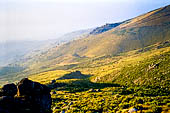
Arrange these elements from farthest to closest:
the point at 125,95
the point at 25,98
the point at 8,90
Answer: the point at 125,95 < the point at 8,90 < the point at 25,98

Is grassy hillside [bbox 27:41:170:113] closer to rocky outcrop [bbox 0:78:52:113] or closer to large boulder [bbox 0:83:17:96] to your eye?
rocky outcrop [bbox 0:78:52:113]

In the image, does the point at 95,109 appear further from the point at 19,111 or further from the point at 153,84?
the point at 153,84

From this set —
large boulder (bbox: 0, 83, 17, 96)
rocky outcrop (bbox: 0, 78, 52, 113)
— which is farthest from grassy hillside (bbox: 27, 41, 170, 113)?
large boulder (bbox: 0, 83, 17, 96)

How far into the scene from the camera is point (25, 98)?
4078 centimetres

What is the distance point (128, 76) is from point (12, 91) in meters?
120

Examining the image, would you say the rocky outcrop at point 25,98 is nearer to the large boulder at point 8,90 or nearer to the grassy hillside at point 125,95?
the large boulder at point 8,90

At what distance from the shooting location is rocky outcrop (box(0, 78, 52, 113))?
35.4 meters

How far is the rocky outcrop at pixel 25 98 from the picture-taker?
35406 millimetres

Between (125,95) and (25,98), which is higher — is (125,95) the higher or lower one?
the lower one

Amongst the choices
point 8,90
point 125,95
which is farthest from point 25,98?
point 125,95

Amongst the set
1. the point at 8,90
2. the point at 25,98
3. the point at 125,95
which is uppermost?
the point at 8,90

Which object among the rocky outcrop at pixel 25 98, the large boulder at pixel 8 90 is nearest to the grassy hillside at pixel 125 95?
the rocky outcrop at pixel 25 98

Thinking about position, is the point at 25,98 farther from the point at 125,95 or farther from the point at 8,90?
the point at 125,95

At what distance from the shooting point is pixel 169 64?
133 meters
